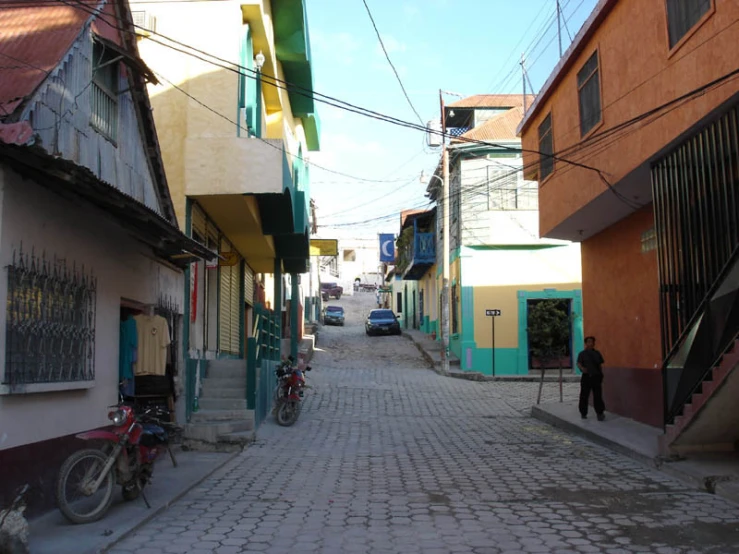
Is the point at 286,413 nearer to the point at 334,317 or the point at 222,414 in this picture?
the point at 222,414

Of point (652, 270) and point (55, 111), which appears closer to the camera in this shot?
point (55, 111)

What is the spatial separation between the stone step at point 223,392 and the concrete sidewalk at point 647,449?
5906 mm

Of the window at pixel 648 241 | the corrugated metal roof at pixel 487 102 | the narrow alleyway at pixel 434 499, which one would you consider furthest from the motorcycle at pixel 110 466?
the corrugated metal roof at pixel 487 102

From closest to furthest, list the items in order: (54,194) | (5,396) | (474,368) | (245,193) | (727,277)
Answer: (5,396), (54,194), (727,277), (245,193), (474,368)

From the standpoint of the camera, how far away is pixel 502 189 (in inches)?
976

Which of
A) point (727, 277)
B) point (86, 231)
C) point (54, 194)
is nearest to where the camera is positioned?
point (54, 194)

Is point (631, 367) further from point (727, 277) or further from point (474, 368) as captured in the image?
point (474, 368)

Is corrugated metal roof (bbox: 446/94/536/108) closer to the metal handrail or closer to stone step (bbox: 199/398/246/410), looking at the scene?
stone step (bbox: 199/398/246/410)

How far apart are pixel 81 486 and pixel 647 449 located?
287 inches

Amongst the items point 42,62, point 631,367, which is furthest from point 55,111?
point 631,367

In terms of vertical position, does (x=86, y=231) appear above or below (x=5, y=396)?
above

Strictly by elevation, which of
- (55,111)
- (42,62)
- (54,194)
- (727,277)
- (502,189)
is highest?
(502,189)

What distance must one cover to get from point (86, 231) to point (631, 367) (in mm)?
9596

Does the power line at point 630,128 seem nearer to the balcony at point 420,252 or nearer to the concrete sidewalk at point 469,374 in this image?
the concrete sidewalk at point 469,374
